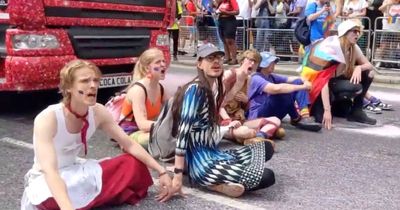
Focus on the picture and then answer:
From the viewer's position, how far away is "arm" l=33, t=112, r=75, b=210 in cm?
329

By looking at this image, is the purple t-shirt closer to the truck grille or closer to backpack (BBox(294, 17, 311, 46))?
the truck grille

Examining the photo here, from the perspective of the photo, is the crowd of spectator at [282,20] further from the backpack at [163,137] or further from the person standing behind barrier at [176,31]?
the backpack at [163,137]

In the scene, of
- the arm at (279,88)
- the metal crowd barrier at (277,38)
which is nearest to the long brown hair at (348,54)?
the arm at (279,88)

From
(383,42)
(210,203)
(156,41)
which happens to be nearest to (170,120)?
(210,203)

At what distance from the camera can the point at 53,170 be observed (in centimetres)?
336

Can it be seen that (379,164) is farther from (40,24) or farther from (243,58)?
(40,24)

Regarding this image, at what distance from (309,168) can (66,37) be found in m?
3.23

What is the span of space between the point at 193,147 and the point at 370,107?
4.46 m

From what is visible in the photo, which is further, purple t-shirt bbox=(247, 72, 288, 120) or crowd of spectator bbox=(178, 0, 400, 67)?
crowd of spectator bbox=(178, 0, 400, 67)

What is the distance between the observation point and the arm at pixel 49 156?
10.8ft

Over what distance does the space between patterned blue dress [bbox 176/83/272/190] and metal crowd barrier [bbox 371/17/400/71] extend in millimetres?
7996

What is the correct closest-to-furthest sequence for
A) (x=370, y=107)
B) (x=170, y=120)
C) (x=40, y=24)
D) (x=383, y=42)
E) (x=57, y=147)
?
(x=57, y=147) < (x=170, y=120) < (x=40, y=24) < (x=370, y=107) < (x=383, y=42)

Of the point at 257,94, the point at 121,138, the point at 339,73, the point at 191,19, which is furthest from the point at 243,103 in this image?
the point at 191,19

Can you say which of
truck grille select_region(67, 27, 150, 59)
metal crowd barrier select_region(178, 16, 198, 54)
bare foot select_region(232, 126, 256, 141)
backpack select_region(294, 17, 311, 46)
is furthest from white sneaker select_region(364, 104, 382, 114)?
metal crowd barrier select_region(178, 16, 198, 54)
